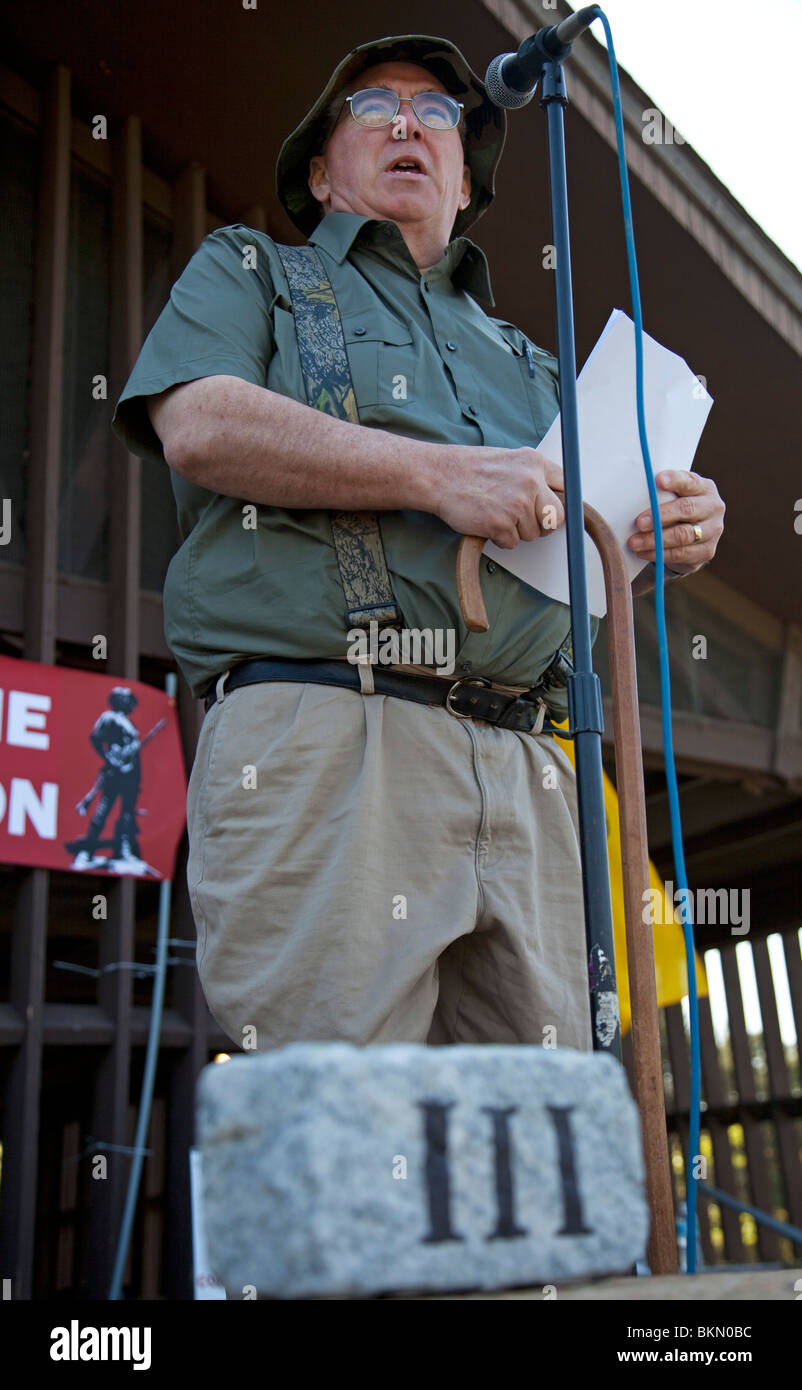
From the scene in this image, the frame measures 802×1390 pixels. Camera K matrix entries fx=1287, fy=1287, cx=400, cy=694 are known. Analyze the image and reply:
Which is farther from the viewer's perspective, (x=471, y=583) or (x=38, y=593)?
(x=38, y=593)

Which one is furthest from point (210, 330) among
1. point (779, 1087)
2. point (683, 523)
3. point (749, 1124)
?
point (749, 1124)

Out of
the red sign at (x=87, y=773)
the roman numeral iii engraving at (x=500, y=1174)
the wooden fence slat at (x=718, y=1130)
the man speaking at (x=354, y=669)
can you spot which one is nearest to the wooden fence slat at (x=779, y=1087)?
the wooden fence slat at (x=718, y=1130)

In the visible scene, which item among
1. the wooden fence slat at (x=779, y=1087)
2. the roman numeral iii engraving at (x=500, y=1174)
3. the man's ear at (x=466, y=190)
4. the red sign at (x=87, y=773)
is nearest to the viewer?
the roman numeral iii engraving at (x=500, y=1174)

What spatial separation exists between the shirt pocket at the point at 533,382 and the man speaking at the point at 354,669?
86mm

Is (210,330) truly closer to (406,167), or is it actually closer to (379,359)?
(379,359)

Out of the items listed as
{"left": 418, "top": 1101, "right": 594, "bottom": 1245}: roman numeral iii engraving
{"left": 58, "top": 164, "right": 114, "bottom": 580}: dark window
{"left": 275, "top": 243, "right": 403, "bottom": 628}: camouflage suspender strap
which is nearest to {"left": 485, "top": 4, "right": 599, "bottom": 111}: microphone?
{"left": 275, "top": 243, "right": 403, "bottom": 628}: camouflage suspender strap

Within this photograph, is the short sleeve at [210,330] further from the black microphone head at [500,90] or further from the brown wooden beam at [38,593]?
the brown wooden beam at [38,593]

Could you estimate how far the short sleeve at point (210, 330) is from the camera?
183 cm

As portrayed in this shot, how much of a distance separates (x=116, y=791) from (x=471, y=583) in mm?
3350

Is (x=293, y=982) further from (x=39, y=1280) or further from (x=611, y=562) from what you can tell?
(x=39, y=1280)

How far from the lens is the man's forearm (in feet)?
5.71

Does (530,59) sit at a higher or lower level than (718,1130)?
higher

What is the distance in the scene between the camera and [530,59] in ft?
6.07

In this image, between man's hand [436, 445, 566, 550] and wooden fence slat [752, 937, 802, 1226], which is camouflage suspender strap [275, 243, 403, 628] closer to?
man's hand [436, 445, 566, 550]
